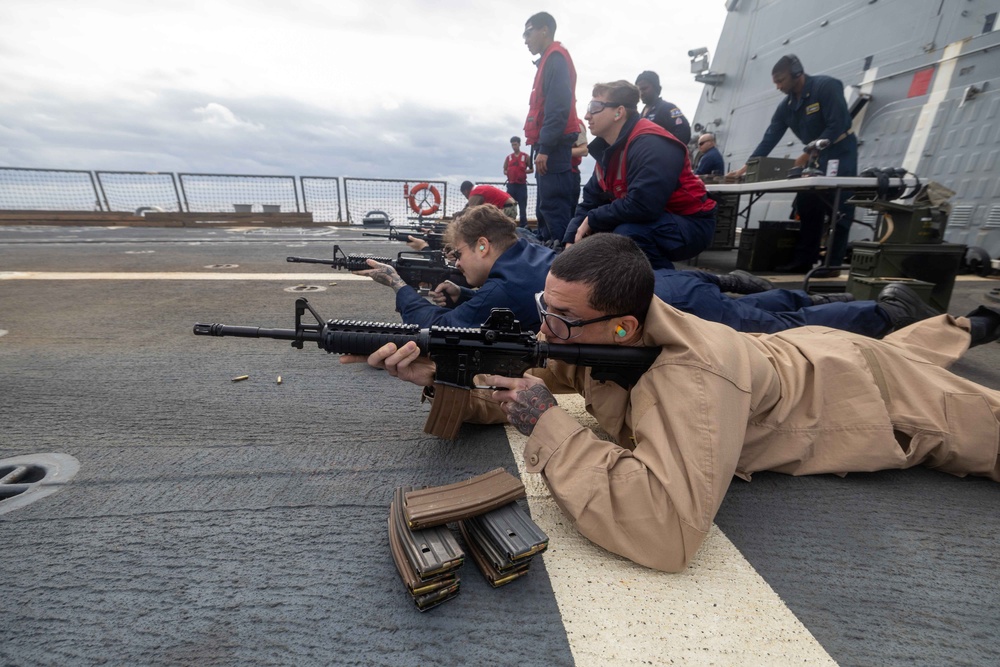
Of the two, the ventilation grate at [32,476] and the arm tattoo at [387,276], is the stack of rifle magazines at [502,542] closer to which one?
the ventilation grate at [32,476]

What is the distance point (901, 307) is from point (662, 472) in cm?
299

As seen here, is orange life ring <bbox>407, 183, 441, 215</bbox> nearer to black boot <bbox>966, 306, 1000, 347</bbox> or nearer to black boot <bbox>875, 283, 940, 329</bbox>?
black boot <bbox>875, 283, 940, 329</bbox>

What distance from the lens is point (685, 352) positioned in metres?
1.45

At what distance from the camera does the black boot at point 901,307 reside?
3.09m

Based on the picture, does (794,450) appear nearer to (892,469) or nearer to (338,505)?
(892,469)

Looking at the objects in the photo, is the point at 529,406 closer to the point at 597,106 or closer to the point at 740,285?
the point at 597,106

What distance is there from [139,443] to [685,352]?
2.27 metres

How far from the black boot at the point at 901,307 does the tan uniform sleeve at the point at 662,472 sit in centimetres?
247

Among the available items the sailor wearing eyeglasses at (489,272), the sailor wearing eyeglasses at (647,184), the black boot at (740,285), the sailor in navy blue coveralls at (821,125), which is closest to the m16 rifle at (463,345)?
the sailor wearing eyeglasses at (489,272)

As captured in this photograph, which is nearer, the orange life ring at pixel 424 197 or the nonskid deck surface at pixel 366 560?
the nonskid deck surface at pixel 366 560

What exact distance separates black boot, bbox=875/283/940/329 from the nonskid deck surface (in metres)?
1.57

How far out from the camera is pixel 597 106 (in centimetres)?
370

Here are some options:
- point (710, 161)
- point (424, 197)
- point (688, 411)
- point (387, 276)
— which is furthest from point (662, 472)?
point (424, 197)

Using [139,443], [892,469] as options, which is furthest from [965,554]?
[139,443]
